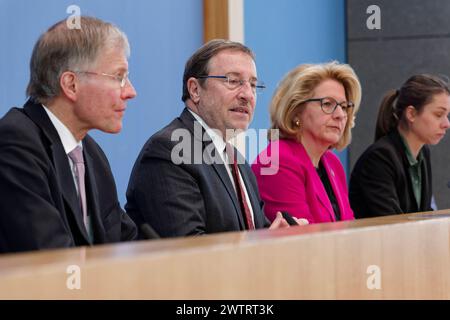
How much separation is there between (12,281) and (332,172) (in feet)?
8.75

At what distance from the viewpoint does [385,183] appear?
12.3 feet

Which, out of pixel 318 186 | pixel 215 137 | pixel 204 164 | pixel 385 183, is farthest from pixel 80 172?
pixel 385 183

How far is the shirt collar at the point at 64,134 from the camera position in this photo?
223 centimetres

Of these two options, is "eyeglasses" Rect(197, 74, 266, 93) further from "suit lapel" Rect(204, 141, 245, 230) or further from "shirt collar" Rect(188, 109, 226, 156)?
"suit lapel" Rect(204, 141, 245, 230)

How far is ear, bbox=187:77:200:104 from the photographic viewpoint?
2902 mm

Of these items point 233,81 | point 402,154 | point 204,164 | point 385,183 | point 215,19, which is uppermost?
point 215,19

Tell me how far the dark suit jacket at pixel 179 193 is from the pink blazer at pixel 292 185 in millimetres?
510

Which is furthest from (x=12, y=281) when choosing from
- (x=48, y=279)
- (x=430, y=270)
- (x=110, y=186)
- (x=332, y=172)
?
(x=332, y=172)

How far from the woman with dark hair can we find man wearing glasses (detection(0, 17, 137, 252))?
1.59m

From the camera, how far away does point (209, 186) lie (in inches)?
103

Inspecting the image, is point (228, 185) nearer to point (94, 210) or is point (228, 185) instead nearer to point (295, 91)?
point (94, 210)

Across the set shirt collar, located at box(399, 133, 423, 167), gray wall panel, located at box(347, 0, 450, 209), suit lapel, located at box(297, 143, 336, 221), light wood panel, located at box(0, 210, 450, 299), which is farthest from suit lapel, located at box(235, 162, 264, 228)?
gray wall panel, located at box(347, 0, 450, 209)

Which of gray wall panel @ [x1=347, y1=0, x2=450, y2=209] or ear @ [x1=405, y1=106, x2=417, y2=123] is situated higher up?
gray wall panel @ [x1=347, y1=0, x2=450, y2=209]

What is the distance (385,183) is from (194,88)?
3.84ft
